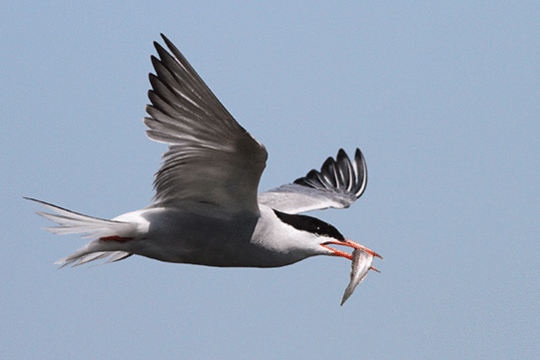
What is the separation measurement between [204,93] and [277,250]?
1533mm

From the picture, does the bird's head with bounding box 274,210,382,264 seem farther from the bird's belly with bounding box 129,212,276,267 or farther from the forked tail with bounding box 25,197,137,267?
the forked tail with bounding box 25,197,137,267

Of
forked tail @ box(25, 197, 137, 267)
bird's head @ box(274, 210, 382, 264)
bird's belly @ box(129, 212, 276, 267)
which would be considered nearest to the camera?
forked tail @ box(25, 197, 137, 267)

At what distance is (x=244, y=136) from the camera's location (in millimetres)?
4480

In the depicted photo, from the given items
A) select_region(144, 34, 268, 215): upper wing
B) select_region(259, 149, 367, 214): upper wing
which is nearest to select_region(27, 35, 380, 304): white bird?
select_region(144, 34, 268, 215): upper wing

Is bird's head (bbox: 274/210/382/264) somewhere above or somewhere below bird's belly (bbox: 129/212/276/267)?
above

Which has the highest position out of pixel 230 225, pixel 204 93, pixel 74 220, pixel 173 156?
pixel 204 93

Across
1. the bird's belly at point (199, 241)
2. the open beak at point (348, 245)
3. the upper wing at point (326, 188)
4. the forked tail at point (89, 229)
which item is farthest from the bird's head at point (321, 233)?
the forked tail at point (89, 229)

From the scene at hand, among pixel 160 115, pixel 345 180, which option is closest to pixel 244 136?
pixel 160 115

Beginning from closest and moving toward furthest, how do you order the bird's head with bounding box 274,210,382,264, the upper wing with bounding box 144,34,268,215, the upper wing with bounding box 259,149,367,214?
the upper wing with bounding box 144,34,268,215 < the bird's head with bounding box 274,210,382,264 < the upper wing with bounding box 259,149,367,214

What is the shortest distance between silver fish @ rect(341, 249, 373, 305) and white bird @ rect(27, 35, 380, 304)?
0.04m

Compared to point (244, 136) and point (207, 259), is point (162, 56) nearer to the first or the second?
point (244, 136)

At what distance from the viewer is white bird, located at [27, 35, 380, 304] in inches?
174

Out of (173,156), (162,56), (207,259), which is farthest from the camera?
(207,259)

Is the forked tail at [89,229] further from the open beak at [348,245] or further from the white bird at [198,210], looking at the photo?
the open beak at [348,245]
